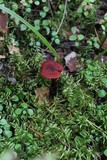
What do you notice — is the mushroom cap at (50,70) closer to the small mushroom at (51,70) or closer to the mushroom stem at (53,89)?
the small mushroom at (51,70)

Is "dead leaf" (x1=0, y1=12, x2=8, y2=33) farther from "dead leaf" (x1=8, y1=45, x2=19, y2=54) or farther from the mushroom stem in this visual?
the mushroom stem

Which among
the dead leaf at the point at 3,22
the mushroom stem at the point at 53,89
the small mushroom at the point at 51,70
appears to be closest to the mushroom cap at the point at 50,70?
the small mushroom at the point at 51,70

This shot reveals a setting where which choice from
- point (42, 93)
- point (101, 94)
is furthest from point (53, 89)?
point (101, 94)

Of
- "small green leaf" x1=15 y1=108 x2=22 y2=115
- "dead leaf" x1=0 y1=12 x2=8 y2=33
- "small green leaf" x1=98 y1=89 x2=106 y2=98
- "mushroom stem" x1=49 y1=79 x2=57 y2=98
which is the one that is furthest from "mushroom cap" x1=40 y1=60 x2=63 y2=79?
"dead leaf" x1=0 y1=12 x2=8 y2=33

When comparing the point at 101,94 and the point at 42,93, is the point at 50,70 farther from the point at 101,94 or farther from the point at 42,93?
the point at 101,94

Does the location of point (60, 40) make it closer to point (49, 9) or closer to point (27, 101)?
point (49, 9)
